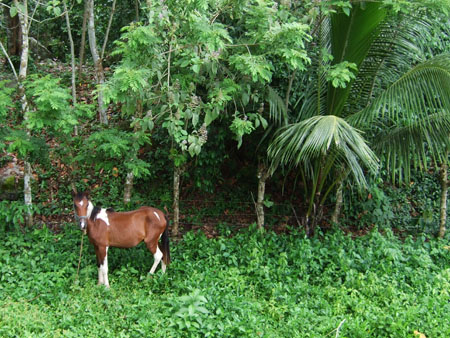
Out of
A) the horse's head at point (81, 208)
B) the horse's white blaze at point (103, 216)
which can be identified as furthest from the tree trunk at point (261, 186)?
the horse's head at point (81, 208)

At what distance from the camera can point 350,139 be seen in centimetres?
471

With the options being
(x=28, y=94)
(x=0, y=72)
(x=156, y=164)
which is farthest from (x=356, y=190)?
(x=0, y=72)

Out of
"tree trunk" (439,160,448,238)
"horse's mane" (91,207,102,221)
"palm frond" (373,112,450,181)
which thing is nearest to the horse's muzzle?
"horse's mane" (91,207,102,221)

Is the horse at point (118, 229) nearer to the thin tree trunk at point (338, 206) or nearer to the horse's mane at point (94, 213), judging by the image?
the horse's mane at point (94, 213)

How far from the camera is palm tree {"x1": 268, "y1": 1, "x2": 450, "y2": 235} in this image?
193 inches

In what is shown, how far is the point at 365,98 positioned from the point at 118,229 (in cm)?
341

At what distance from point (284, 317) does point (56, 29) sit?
31.0 ft

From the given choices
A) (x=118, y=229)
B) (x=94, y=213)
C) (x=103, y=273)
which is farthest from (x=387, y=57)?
(x=103, y=273)

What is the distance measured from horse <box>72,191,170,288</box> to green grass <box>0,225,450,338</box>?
0.68 feet

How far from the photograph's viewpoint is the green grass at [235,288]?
14.0ft

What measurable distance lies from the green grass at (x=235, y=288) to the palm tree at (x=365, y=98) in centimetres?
102

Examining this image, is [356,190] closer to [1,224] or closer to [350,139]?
[350,139]

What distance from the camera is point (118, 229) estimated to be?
5.09m

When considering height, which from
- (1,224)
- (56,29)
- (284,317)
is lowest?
(284,317)
